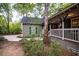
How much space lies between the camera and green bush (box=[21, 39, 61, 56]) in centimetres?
342

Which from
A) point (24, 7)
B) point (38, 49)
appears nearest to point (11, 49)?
point (38, 49)

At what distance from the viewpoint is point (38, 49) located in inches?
135

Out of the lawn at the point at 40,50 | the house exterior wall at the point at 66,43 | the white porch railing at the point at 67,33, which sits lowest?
the lawn at the point at 40,50

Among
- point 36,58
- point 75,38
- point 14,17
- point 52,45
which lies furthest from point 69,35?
point 14,17

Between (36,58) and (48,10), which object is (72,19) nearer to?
(48,10)

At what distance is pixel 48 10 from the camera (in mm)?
3537

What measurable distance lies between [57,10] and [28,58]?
1.01 m

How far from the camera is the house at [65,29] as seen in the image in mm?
3527

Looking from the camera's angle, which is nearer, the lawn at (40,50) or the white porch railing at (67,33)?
the lawn at (40,50)

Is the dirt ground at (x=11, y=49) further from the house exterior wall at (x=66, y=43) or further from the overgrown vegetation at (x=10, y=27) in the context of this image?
the house exterior wall at (x=66, y=43)

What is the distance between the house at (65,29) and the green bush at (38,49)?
196mm

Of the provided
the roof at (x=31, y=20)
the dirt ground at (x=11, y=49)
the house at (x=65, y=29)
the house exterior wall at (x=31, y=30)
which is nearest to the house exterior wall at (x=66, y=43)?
the house at (x=65, y=29)

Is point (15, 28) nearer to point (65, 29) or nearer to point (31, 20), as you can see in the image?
point (31, 20)

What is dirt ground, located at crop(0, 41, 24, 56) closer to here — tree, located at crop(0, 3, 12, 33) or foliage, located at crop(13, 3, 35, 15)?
tree, located at crop(0, 3, 12, 33)
